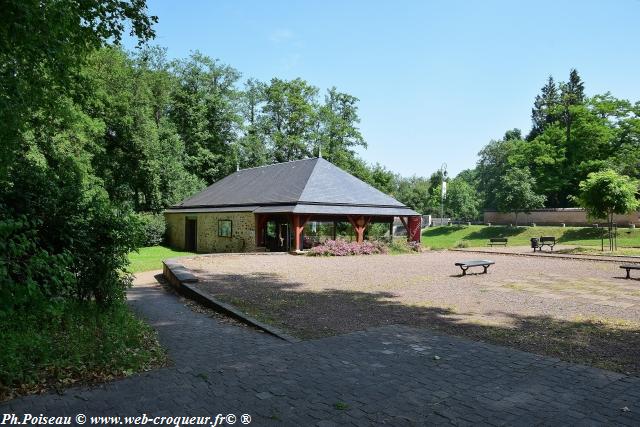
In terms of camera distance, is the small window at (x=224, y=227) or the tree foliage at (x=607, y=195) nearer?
the tree foliage at (x=607, y=195)

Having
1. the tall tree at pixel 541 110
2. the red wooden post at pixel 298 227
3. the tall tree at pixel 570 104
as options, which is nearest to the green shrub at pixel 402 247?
the red wooden post at pixel 298 227

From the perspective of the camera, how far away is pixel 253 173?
106ft

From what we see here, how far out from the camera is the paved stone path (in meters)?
3.89

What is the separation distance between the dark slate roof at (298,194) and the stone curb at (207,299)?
10.3 metres

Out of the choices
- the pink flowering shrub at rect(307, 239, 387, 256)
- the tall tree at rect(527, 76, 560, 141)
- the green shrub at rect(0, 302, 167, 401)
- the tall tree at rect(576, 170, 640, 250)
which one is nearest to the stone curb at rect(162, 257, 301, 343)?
the green shrub at rect(0, 302, 167, 401)

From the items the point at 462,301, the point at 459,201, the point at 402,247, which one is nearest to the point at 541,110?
the point at 459,201

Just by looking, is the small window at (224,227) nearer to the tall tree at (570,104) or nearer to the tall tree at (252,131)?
the tall tree at (252,131)

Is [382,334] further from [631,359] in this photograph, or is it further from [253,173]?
[253,173]

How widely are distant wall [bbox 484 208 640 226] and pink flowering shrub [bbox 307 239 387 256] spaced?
82.6 ft

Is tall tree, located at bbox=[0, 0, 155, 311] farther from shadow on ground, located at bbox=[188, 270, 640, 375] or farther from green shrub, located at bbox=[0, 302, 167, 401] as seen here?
shadow on ground, located at bbox=[188, 270, 640, 375]

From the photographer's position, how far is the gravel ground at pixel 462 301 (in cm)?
669

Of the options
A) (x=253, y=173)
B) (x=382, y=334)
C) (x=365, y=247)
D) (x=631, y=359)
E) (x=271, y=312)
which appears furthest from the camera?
(x=253, y=173)

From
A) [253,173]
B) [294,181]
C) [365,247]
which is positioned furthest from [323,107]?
[365,247]

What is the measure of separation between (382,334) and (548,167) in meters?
51.1
